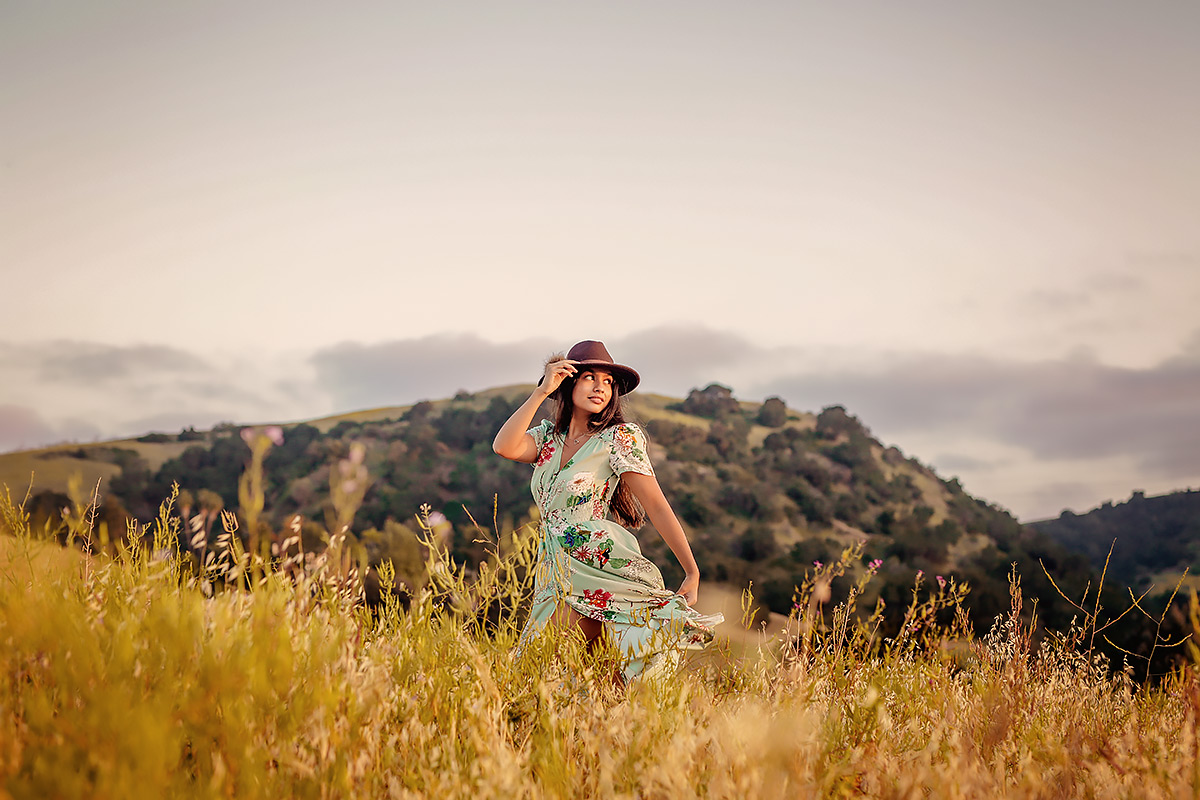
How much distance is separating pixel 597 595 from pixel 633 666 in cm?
50

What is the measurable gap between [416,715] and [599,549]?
1899mm

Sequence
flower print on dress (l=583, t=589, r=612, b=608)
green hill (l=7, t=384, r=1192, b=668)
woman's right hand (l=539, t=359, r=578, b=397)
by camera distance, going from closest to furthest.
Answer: flower print on dress (l=583, t=589, r=612, b=608)
woman's right hand (l=539, t=359, r=578, b=397)
green hill (l=7, t=384, r=1192, b=668)

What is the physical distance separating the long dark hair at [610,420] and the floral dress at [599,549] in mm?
115

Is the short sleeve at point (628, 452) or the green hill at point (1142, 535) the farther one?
the green hill at point (1142, 535)

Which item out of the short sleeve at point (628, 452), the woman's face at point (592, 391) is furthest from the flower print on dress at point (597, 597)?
the woman's face at point (592, 391)

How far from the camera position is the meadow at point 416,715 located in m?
1.73

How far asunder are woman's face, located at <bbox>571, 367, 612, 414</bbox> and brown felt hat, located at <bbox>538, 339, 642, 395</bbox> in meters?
0.05

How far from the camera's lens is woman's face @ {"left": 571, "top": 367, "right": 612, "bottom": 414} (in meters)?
4.50

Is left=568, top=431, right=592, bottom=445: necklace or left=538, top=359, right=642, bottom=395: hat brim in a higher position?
left=538, top=359, right=642, bottom=395: hat brim

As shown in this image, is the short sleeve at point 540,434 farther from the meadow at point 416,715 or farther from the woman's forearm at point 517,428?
the meadow at point 416,715

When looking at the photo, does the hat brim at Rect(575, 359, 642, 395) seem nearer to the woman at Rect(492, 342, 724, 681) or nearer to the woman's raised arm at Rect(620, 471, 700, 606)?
the woman at Rect(492, 342, 724, 681)

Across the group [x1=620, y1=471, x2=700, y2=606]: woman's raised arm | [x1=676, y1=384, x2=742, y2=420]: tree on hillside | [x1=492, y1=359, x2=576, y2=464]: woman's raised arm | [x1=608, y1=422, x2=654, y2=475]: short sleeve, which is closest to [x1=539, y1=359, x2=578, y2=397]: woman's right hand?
[x1=492, y1=359, x2=576, y2=464]: woman's raised arm

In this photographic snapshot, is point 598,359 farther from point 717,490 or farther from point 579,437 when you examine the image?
point 717,490

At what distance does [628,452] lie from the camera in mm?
4234
